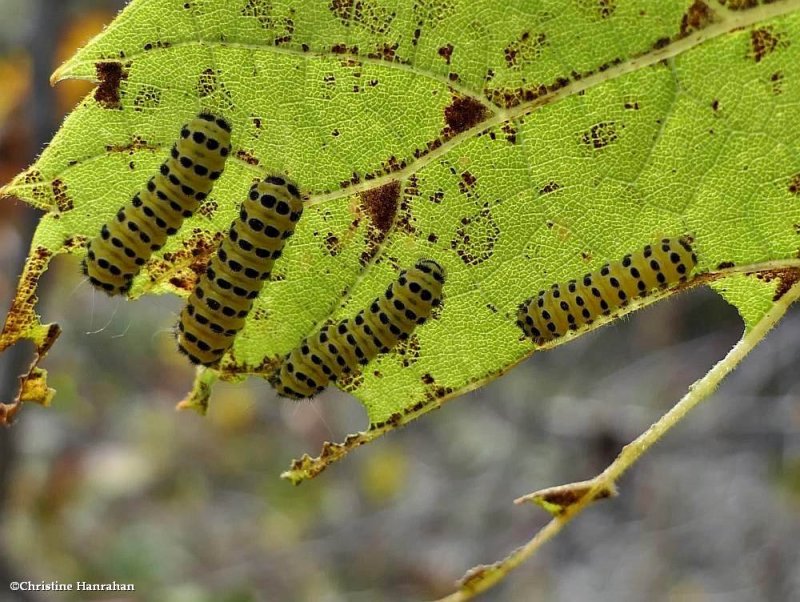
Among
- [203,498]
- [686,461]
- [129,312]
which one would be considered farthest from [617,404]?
[129,312]

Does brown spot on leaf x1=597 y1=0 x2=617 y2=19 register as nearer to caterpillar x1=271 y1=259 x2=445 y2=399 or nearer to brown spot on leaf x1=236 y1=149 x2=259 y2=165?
caterpillar x1=271 y1=259 x2=445 y2=399

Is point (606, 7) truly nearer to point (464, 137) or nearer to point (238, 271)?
point (464, 137)

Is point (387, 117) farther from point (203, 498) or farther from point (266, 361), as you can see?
point (203, 498)

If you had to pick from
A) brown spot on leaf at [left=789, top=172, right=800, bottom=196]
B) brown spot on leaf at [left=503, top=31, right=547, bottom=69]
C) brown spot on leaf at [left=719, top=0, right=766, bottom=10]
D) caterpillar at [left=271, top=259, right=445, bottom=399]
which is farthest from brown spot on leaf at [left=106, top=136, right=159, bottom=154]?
brown spot on leaf at [left=789, top=172, right=800, bottom=196]

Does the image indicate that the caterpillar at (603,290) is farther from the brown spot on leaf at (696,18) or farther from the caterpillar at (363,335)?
the brown spot on leaf at (696,18)

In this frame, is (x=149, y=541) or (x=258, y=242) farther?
(x=149, y=541)

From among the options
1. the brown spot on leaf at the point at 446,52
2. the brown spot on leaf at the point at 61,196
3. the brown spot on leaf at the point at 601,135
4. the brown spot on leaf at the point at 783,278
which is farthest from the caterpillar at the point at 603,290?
the brown spot on leaf at the point at 61,196
